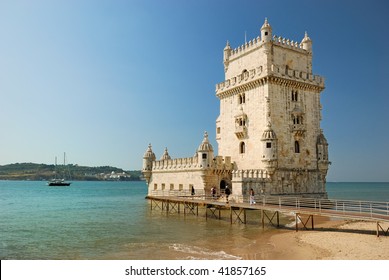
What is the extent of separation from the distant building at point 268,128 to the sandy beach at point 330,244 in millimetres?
10851

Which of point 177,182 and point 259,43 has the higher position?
point 259,43

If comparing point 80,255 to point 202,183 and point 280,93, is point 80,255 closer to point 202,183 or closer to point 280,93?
point 202,183

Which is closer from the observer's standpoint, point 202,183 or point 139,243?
point 139,243

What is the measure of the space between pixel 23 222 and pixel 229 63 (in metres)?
26.8

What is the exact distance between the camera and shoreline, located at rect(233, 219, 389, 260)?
14.6 m

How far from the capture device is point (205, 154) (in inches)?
1395

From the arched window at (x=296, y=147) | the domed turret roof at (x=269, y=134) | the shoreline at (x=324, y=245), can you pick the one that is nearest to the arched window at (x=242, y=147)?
the domed turret roof at (x=269, y=134)

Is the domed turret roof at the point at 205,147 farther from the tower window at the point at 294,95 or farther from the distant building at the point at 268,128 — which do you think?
the tower window at the point at 294,95

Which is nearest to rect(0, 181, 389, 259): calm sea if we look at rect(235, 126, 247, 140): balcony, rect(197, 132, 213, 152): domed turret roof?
rect(197, 132, 213, 152): domed turret roof

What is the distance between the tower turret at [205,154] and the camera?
35344mm

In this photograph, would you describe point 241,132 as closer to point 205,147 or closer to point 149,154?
point 205,147

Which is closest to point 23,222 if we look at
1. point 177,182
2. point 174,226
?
point 174,226

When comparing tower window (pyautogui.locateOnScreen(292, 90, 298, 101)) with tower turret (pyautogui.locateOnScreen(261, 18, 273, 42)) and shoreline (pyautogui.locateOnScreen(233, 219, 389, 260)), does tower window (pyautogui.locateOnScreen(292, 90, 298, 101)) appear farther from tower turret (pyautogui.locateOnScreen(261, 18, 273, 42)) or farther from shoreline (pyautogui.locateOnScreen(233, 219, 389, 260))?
shoreline (pyautogui.locateOnScreen(233, 219, 389, 260))

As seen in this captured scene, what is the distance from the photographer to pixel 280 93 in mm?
33906
